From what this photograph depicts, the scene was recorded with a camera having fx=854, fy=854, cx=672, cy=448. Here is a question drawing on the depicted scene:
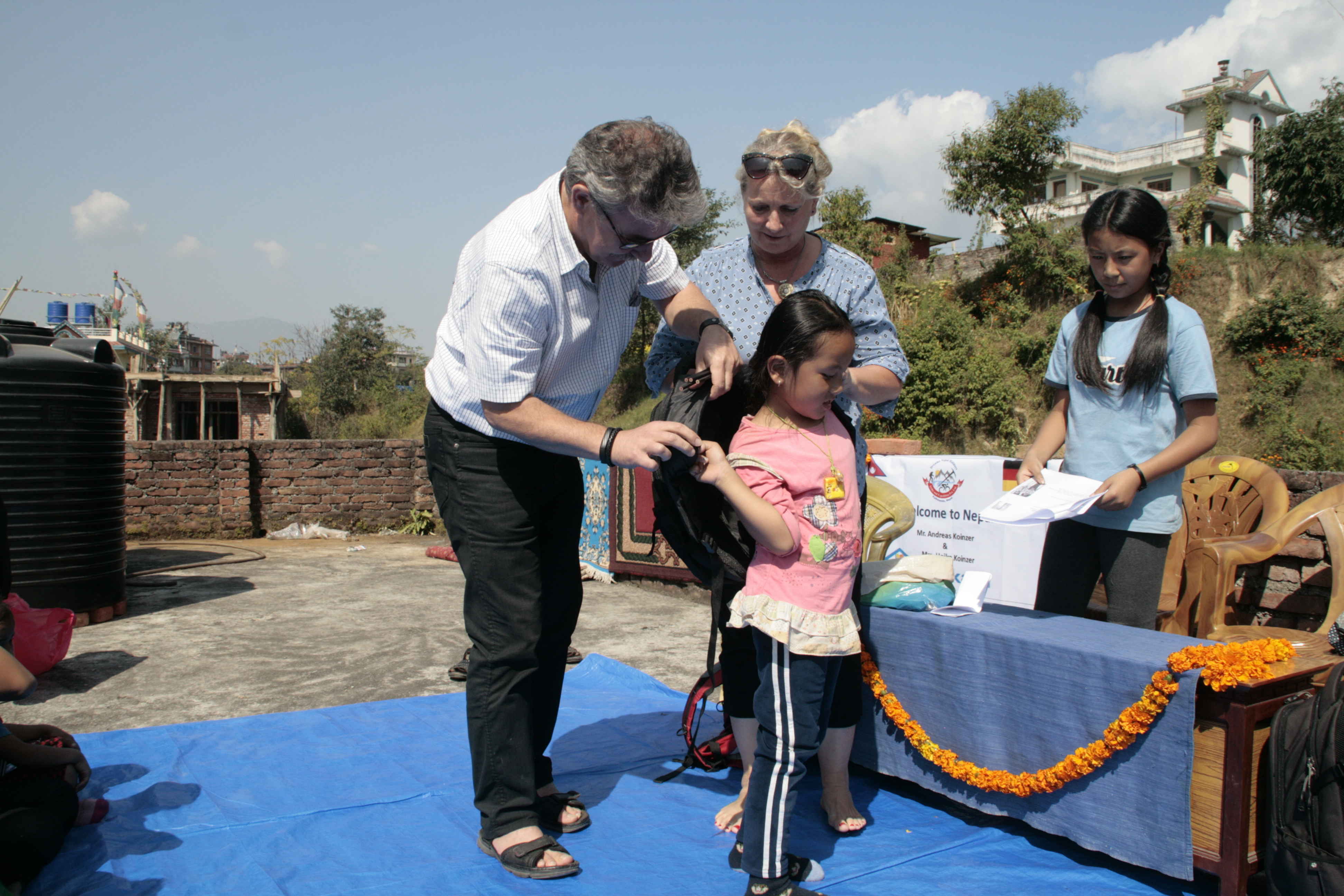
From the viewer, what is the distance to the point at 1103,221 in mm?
2592

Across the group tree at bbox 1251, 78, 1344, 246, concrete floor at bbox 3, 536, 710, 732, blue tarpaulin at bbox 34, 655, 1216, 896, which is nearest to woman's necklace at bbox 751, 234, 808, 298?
blue tarpaulin at bbox 34, 655, 1216, 896

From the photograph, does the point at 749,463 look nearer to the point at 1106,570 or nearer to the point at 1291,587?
the point at 1106,570

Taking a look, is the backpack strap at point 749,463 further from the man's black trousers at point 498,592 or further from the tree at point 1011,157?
the tree at point 1011,157

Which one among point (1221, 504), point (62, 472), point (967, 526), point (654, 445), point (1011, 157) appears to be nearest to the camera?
point (654, 445)

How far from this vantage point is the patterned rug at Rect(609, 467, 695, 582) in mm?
7676

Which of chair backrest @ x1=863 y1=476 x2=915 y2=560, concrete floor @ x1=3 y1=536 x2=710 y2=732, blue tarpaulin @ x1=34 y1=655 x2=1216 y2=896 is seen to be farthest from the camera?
concrete floor @ x1=3 y1=536 x2=710 y2=732

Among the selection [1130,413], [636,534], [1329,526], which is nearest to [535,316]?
[1130,413]

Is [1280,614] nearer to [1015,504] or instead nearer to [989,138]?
[1015,504]

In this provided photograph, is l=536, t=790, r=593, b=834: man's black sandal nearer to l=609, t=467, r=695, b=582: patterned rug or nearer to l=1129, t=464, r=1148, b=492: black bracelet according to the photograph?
l=1129, t=464, r=1148, b=492: black bracelet

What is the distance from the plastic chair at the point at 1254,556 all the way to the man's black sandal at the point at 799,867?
1.67m

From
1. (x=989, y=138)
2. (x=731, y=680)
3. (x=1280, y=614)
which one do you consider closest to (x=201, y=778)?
(x=731, y=680)

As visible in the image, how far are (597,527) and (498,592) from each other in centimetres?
623

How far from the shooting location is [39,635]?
4.00 metres

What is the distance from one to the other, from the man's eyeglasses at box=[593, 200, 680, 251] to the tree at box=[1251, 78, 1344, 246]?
26.8 m
